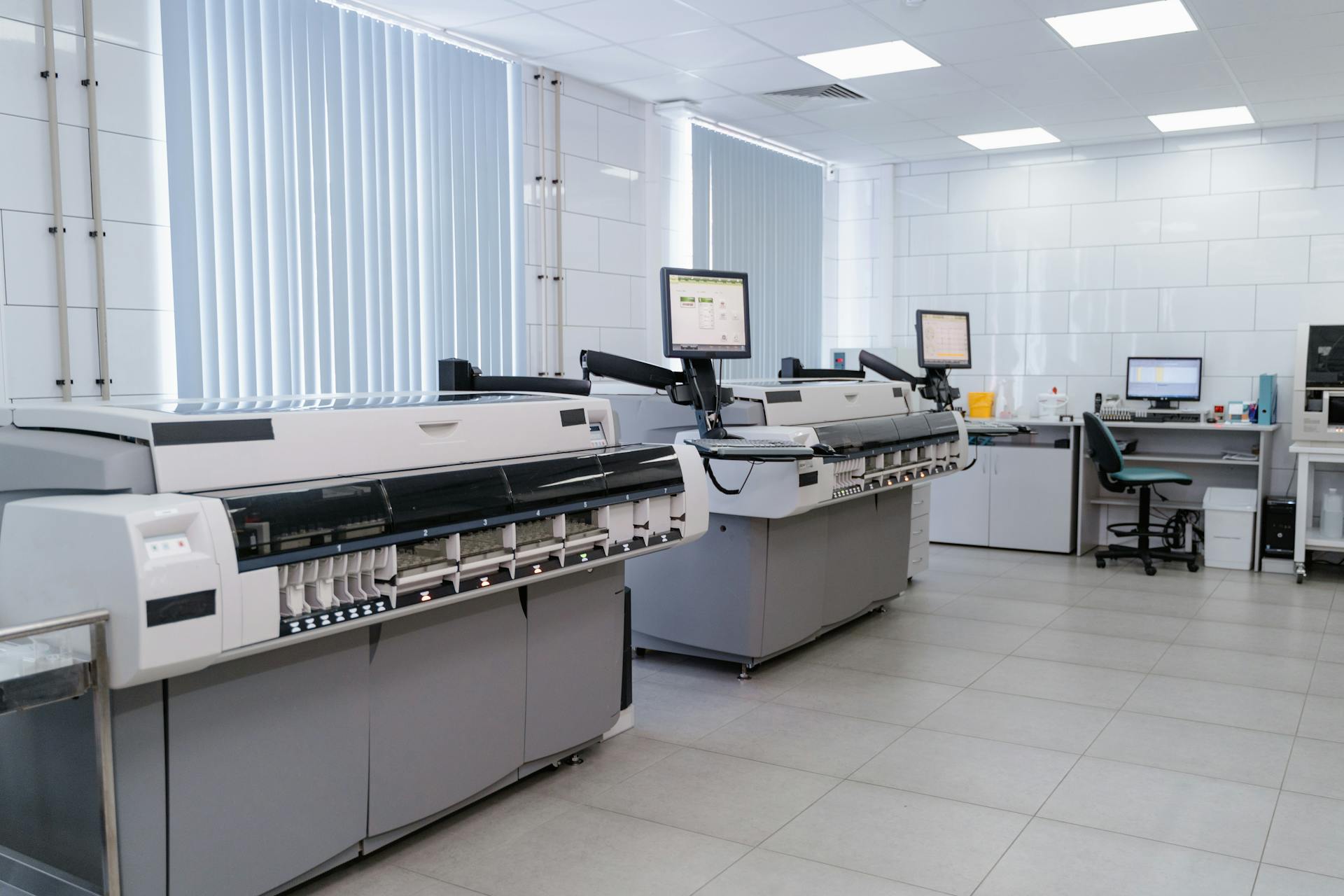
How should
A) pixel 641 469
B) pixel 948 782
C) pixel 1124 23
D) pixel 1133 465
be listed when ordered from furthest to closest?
1. pixel 1133 465
2. pixel 1124 23
3. pixel 948 782
4. pixel 641 469

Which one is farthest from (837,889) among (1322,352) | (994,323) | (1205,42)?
(994,323)

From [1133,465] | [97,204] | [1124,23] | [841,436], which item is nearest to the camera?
[97,204]

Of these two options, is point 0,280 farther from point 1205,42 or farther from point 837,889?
point 1205,42

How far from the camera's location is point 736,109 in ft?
20.3

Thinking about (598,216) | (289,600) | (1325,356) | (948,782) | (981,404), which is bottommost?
(948,782)

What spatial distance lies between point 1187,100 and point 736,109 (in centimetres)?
251

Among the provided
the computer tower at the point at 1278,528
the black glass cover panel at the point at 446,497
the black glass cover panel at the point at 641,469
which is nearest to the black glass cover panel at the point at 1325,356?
the computer tower at the point at 1278,528

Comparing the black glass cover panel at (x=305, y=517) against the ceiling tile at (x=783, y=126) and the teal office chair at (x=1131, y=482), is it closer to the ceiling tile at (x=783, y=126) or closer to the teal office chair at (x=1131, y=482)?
the ceiling tile at (x=783, y=126)

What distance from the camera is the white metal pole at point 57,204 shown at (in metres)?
3.29

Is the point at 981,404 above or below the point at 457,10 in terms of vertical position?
below

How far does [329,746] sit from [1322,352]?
5.97m

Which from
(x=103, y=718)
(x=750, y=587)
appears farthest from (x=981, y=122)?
(x=103, y=718)

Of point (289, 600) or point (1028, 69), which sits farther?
point (1028, 69)

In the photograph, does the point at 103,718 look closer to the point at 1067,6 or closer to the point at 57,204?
the point at 57,204
